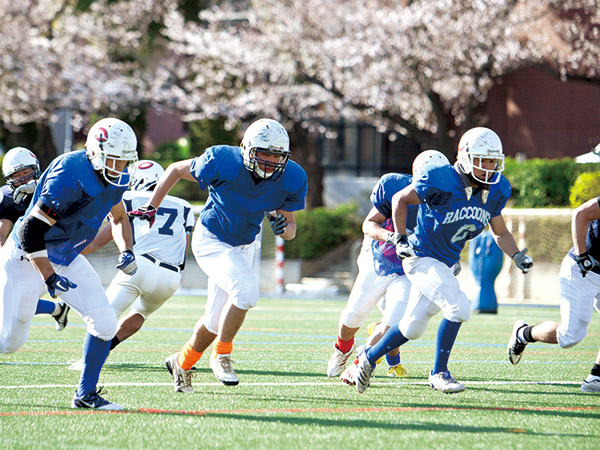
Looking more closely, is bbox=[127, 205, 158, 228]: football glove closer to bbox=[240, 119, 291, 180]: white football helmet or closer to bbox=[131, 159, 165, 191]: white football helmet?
bbox=[240, 119, 291, 180]: white football helmet

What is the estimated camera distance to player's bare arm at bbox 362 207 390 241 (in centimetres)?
610

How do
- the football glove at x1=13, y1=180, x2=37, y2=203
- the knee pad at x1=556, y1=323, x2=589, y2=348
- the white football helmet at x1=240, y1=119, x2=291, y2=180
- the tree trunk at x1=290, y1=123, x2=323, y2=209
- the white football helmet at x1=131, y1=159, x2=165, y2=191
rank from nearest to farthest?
the white football helmet at x1=240, y1=119, x2=291, y2=180 < the knee pad at x1=556, y1=323, x2=589, y2=348 < the football glove at x1=13, y1=180, x2=37, y2=203 < the white football helmet at x1=131, y1=159, x2=165, y2=191 < the tree trunk at x1=290, y1=123, x2=323, y2=209

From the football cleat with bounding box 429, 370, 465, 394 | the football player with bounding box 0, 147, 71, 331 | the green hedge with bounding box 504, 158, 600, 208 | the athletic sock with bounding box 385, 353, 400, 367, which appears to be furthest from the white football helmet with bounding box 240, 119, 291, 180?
the green hedge with bounding box 504, 158, 600, 208

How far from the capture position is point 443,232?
6.01 metres

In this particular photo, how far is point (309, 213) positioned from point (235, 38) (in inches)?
181

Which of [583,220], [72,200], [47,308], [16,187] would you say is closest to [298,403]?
[72,200]

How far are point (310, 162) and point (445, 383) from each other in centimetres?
1797

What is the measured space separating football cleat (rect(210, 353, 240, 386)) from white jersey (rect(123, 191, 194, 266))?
1326 mm

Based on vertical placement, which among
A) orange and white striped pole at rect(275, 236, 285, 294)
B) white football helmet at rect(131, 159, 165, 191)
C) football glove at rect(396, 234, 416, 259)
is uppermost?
white football helmet at rect(131, 159, 165, 191)

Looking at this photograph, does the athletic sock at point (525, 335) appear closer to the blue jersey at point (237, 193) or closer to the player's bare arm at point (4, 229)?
the blue jersey at point (237, 193)

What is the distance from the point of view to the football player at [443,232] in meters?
5.87

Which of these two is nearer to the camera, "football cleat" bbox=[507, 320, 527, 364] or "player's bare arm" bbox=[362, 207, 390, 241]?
"player's bare arm" bbox=[362, 207, 390, 241]

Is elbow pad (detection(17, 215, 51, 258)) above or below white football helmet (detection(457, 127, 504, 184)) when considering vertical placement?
below

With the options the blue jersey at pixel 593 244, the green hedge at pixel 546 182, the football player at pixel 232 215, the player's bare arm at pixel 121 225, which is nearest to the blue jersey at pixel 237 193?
the football player at pixel 232 215
